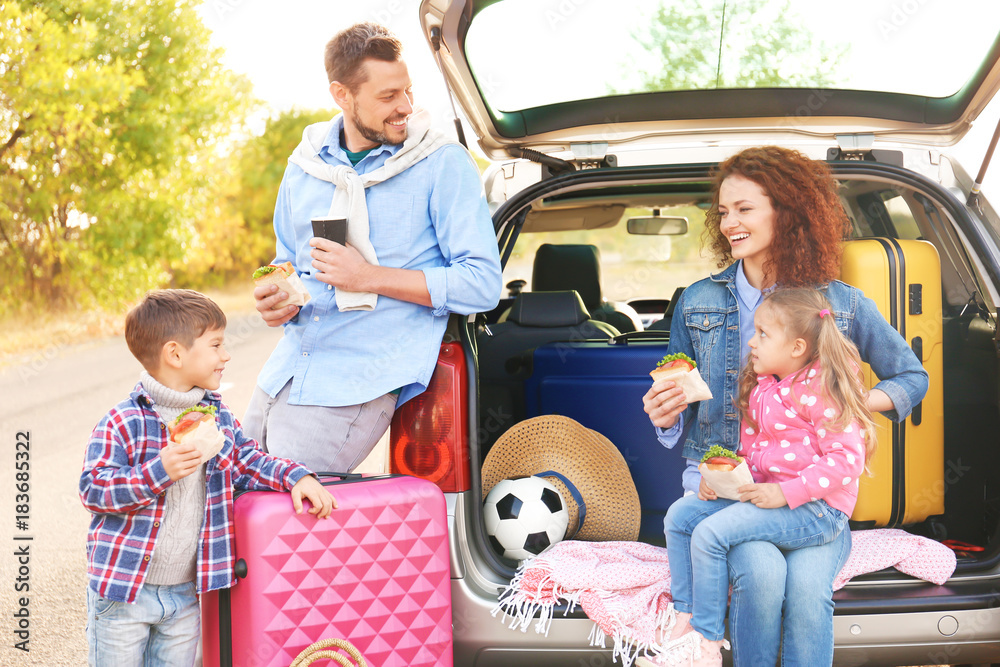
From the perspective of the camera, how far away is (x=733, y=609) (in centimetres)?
200

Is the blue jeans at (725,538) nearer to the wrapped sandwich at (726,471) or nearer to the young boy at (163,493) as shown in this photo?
the wrapped sandwich at (726,471)

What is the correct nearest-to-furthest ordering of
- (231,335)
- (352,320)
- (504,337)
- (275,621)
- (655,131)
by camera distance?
(275,621)
(352,320)
(655,131)
(504,337)
(231,335)

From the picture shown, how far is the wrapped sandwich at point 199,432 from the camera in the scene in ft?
6.04

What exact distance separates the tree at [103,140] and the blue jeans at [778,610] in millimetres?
13672

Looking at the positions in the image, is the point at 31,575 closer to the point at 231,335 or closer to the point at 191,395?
the point at 191,395

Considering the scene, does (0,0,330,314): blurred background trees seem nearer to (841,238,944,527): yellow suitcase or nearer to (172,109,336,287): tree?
(172,109,336,287): tree

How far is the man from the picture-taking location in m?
2.18

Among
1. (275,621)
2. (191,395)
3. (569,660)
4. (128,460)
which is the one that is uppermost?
(191,395)

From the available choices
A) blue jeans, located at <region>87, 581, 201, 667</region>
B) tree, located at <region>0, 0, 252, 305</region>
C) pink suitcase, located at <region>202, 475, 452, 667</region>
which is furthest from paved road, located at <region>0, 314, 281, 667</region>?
tree, located at <region>0, 0, 252, 305</region>

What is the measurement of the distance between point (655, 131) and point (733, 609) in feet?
5.39

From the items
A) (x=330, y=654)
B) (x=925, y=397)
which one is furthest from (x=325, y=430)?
(x=925, y=397)

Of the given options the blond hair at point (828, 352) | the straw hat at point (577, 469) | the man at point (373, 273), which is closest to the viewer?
the blond hair at point (828, 352)

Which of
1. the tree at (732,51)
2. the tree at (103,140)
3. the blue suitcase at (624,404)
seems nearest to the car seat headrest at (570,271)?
the blue suitcase at (624,404)

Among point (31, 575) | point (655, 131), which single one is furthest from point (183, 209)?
point (655, 131)
